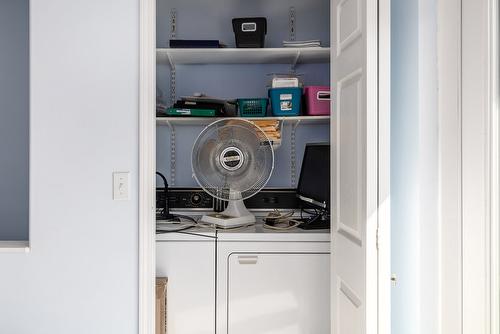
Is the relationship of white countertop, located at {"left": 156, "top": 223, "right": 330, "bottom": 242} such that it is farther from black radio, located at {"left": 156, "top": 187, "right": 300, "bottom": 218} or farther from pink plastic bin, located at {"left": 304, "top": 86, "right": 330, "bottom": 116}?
pink plastic bin, located at {"left": 304, "top": 86, "right": 330, "bottom": 116}

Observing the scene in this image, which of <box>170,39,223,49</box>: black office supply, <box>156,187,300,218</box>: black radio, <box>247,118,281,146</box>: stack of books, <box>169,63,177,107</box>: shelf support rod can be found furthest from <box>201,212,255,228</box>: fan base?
<box>170,39,223,49</box>: black office supply

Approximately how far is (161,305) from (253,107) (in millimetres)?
1212

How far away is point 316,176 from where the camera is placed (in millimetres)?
2287

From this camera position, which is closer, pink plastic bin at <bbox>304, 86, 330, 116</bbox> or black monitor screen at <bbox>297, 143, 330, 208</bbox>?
black monitor screen at <bbox>297, 143, 330, 208</bbox>

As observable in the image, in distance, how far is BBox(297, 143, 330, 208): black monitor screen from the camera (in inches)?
85.9

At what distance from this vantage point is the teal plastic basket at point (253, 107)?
8.07 feet
